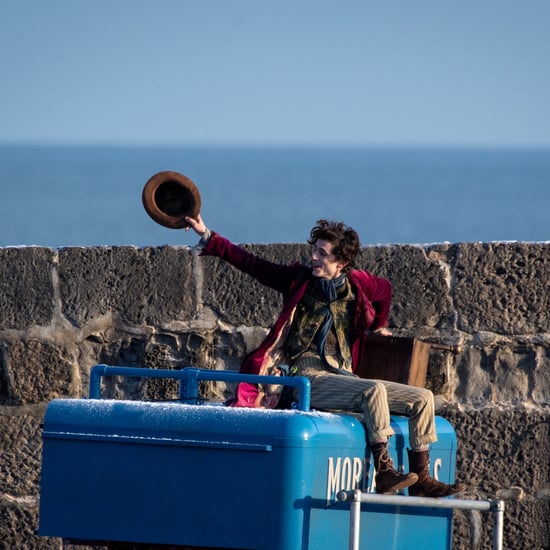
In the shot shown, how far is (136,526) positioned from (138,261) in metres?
2.09

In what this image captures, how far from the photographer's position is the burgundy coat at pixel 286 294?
5500 millimetres

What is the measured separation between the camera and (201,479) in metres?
4.68

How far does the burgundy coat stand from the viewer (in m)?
5.50

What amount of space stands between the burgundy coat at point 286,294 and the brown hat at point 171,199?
18 cm

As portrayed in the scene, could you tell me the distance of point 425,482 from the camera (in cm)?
515

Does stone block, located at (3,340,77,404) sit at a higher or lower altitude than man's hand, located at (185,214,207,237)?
lower

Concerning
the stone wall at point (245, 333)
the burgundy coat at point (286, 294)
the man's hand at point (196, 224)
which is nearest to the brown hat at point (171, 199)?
the man's hand at point (196, 224)

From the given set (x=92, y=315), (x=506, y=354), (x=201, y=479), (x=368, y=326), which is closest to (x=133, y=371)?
(x=201, y=479)

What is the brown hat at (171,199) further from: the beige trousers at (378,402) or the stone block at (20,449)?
the stone block at (20,449)

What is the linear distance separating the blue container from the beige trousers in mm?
97

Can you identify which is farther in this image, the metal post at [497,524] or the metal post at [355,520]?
the metal post at [497,524]

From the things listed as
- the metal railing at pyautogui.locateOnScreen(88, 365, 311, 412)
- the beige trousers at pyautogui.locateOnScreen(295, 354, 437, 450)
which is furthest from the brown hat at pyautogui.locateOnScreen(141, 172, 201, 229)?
the beige trousers at pyautogui.locateOnScreen(295, 354, 437, 450)

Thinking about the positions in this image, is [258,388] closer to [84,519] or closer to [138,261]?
[84,519]

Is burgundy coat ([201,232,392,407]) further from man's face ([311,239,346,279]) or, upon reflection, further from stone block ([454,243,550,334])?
stone block ([454,243,550,334])
